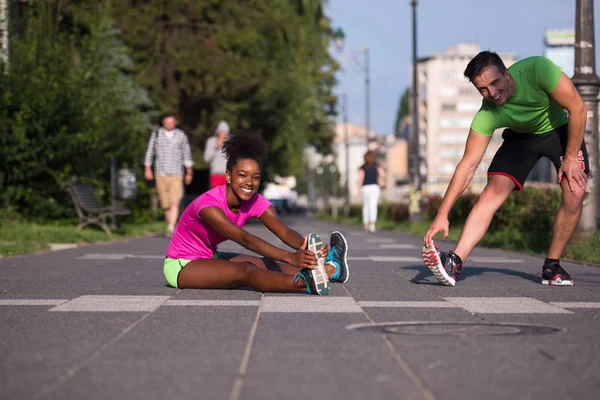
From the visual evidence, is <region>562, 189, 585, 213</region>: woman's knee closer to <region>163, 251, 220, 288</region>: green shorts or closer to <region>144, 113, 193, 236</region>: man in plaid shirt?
<region>163, 251, 220, 288</region>: green shorts

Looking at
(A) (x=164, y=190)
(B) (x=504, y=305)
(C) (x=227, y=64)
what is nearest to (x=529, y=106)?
(B) (x=504, y=305)

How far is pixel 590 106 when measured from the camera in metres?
11.6

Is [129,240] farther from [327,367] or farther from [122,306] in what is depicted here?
[327,367]

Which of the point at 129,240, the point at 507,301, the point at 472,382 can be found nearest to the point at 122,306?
the point at 507,301

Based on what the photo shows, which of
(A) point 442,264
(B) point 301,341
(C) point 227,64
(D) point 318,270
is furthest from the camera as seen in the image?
(C) point 227,64

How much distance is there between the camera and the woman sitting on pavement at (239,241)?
677 centimetres

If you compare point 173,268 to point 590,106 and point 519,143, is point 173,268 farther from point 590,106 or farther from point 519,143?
point 590,106

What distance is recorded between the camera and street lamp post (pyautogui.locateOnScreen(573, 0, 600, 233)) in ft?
37.6

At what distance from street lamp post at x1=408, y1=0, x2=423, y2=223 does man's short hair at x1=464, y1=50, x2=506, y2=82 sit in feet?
64.1

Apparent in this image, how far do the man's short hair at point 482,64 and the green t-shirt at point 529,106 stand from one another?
24 centimetres

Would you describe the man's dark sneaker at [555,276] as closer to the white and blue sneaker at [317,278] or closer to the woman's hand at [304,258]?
the white and blue sneaker at [317,278]

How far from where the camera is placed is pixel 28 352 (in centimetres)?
435

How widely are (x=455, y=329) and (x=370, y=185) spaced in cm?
1731

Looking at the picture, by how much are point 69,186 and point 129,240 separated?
138 cm
